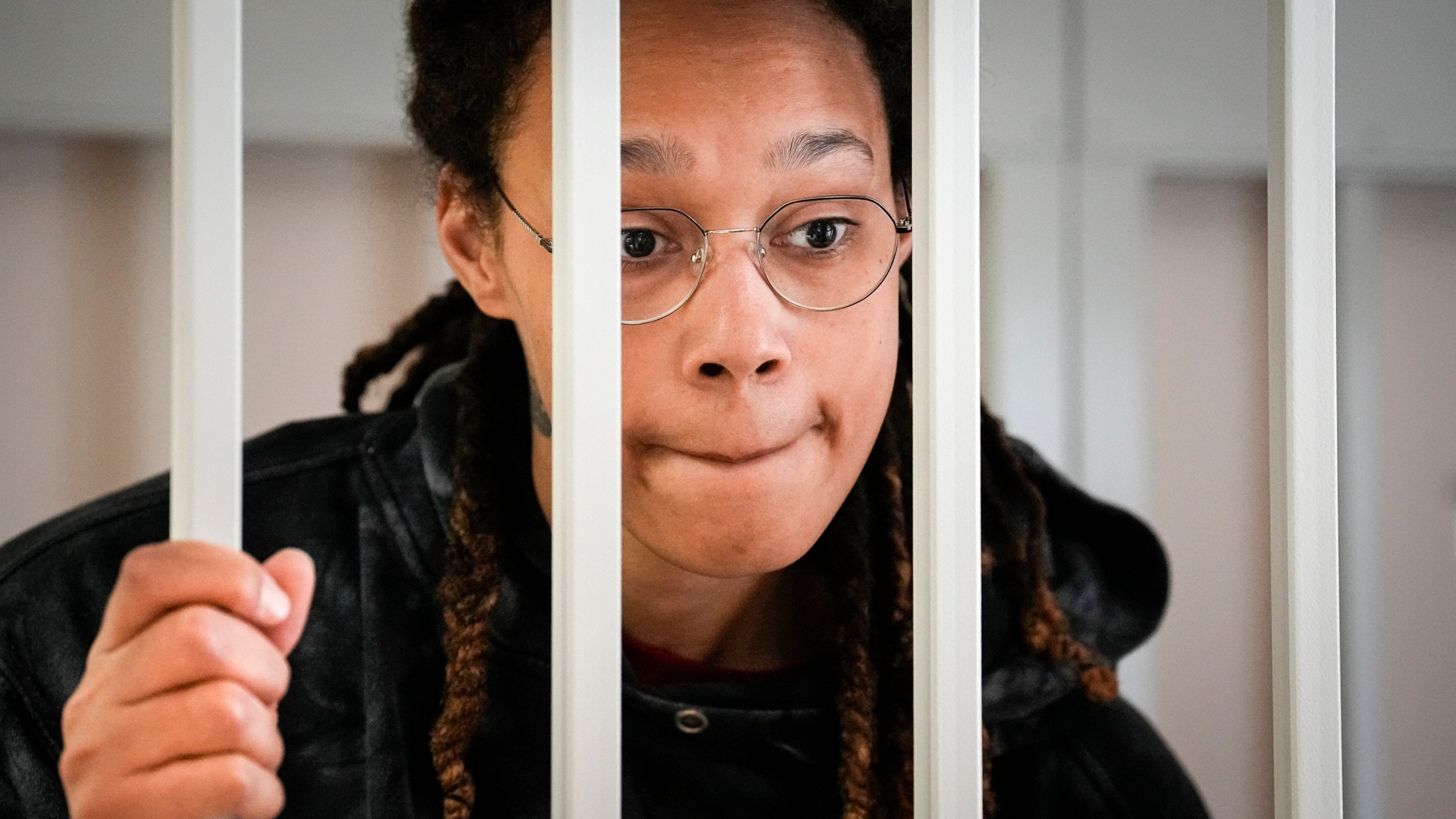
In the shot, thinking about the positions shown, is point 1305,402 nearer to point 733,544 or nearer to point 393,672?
point 733,544

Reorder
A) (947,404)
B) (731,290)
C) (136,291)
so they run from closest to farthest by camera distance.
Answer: (947,404) < (731,290) < (136,291)

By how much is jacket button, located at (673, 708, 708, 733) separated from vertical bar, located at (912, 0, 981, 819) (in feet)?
0.90

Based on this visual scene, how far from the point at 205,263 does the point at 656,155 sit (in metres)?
0.32

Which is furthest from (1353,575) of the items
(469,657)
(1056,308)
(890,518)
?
(469,657)

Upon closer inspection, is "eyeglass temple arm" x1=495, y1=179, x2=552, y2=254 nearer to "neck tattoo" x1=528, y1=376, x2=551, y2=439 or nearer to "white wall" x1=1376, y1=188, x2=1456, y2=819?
"neck tattoo" x1=528, y1=376, x2=551, y2=439

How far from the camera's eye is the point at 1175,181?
1.82m

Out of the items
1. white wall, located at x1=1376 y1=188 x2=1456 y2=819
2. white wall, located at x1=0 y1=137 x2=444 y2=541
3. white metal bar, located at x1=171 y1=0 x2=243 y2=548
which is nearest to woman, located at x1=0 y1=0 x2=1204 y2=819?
white metal bar, located at x1=171 y1=0 x2=243 y2=548

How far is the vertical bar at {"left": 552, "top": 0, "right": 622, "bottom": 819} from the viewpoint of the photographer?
53cm

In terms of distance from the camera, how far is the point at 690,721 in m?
0.83

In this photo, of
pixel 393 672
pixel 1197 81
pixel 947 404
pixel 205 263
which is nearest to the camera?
pixel 205 263

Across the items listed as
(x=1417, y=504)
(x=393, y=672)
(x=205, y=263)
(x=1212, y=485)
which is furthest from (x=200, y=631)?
(x=1417, y=504)

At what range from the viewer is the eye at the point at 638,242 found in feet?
2.35

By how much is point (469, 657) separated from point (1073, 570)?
59cm

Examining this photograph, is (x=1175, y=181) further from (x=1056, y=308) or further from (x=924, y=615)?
(x=924, y=615)
